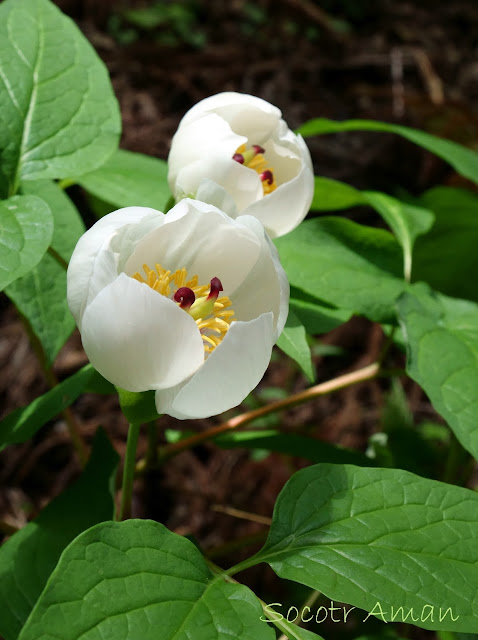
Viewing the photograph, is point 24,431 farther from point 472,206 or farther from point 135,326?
point 472,206

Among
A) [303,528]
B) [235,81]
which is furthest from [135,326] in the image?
[235,81]

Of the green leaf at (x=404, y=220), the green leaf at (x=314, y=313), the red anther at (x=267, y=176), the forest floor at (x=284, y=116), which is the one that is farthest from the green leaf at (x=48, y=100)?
the forest floor at (x=284, y=116)

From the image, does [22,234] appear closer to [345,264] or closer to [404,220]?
[345,264]

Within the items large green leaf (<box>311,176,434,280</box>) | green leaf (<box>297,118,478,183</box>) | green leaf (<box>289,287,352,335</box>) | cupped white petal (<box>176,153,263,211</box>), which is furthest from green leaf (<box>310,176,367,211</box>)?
cupped white petal (<box>176,153,263,211</box>)

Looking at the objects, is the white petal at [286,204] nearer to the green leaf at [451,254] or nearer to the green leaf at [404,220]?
the green leaf at [404,220]

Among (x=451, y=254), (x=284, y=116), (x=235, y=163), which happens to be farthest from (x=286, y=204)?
(x=284, y=116)

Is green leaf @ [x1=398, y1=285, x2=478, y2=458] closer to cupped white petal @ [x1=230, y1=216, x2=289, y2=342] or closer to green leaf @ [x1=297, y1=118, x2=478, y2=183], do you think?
cupped white petal @ [x1=230, y1=216, x2=289, y2=342]
